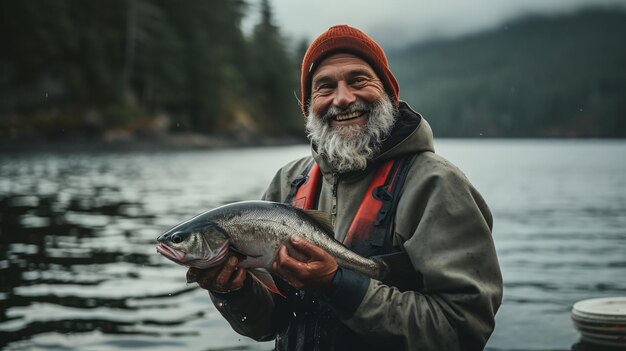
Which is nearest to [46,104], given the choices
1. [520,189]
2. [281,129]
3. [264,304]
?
[520,189]

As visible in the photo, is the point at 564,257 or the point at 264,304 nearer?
the point at 264,304

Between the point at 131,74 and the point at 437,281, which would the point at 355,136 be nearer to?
the point at 437,281

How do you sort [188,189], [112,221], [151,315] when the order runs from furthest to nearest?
[188,189]
[112,221]
[151,315]

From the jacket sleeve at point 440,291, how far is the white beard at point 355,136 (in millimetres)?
531

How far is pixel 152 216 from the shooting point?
59.1 feet

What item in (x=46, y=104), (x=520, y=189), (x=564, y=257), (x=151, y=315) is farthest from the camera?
(x=46, y=104)

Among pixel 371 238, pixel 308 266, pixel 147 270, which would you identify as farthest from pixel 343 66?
pixel 147 270

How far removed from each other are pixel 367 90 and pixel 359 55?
21 centimetres

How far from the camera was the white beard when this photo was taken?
3531 millimetres

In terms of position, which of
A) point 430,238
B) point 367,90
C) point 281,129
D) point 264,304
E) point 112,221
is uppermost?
point 367,90

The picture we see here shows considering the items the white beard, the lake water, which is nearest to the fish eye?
the white beard

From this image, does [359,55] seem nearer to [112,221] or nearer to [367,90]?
[367,90]

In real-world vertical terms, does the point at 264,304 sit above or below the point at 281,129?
above

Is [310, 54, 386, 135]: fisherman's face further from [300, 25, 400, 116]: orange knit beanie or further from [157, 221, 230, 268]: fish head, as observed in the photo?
[157, 221, 230, 268]: fish head
